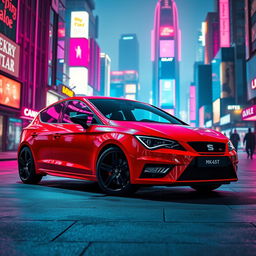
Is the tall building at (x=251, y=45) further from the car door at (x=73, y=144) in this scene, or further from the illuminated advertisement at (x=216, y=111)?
the illuminated advertisement at (x=216, y=111)

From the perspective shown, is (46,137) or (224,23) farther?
(224,23)

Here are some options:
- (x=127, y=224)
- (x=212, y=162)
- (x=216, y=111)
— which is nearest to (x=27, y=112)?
(x=212, y=162)

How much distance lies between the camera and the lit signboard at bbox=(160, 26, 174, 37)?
588ft

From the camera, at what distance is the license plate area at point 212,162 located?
5438 millimetres

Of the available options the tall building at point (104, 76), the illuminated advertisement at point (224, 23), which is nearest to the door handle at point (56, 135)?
the illuminated advertisement at point (224, 23)

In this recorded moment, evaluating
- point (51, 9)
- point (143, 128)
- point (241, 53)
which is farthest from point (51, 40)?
point (241, 53)

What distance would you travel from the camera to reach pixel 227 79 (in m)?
89.0

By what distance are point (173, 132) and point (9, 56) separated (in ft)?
92.4

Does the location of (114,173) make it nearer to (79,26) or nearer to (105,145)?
(105,145)

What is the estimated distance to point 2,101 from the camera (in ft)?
99.3

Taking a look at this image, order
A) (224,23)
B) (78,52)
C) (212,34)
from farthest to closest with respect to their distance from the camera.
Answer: (212,34) < (224,23) < (78,52)

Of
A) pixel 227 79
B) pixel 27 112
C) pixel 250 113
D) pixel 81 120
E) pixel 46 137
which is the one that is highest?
pixel 227 79

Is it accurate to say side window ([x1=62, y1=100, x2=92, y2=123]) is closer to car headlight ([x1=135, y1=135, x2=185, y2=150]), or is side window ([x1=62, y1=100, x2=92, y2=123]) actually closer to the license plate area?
car headlight ([x1=135, y1=135, x2=185, y2=150])

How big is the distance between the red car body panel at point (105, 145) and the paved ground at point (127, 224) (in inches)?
16.3
